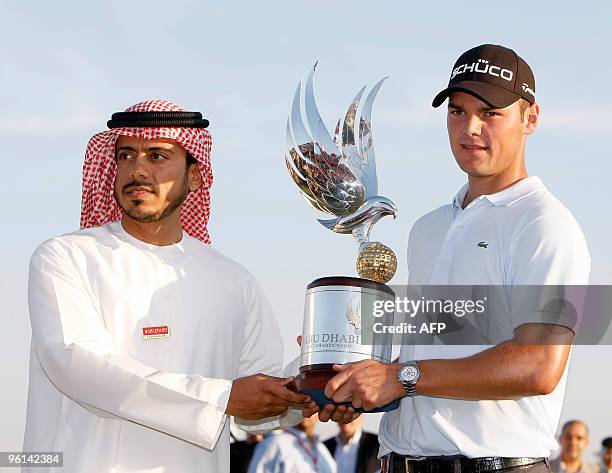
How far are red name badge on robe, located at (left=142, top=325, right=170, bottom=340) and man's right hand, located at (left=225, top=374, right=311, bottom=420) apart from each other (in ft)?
1.54

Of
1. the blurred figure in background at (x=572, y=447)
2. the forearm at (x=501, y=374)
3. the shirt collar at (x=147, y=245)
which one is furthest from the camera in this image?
the blurred figure in background at (x=572, y=447)

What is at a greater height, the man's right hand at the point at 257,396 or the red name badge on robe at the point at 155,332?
the red name badge on robe at the point at 155,332

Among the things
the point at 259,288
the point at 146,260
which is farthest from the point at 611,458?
the point at 146,260

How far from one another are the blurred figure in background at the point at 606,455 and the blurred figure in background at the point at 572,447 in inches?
Answer: 15.9

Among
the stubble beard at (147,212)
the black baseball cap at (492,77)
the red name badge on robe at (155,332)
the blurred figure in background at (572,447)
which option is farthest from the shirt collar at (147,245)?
the blurred figure in background at (572,447)

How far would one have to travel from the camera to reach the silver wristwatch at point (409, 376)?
16.4 feet

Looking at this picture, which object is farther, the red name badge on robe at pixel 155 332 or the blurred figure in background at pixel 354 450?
the blurred figure in background at pixel 354 450

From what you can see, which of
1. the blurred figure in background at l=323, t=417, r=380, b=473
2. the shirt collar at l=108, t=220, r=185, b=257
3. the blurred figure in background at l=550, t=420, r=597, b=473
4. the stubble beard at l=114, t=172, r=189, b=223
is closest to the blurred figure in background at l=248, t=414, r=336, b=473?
the blurred figure in background at l=323, t=417, r=380, b=473

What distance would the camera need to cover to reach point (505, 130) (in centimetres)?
537

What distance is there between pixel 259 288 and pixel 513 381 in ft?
6.82

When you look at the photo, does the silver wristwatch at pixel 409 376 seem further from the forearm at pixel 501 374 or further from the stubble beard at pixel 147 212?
the stubble beard at pixel 147 212

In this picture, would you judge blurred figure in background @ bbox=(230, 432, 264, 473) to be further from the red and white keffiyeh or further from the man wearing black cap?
the man wearing black cap

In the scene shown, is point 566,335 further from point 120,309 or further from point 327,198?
point 120,309

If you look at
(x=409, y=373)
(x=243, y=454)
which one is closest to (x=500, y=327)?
(x=409, y=373)
